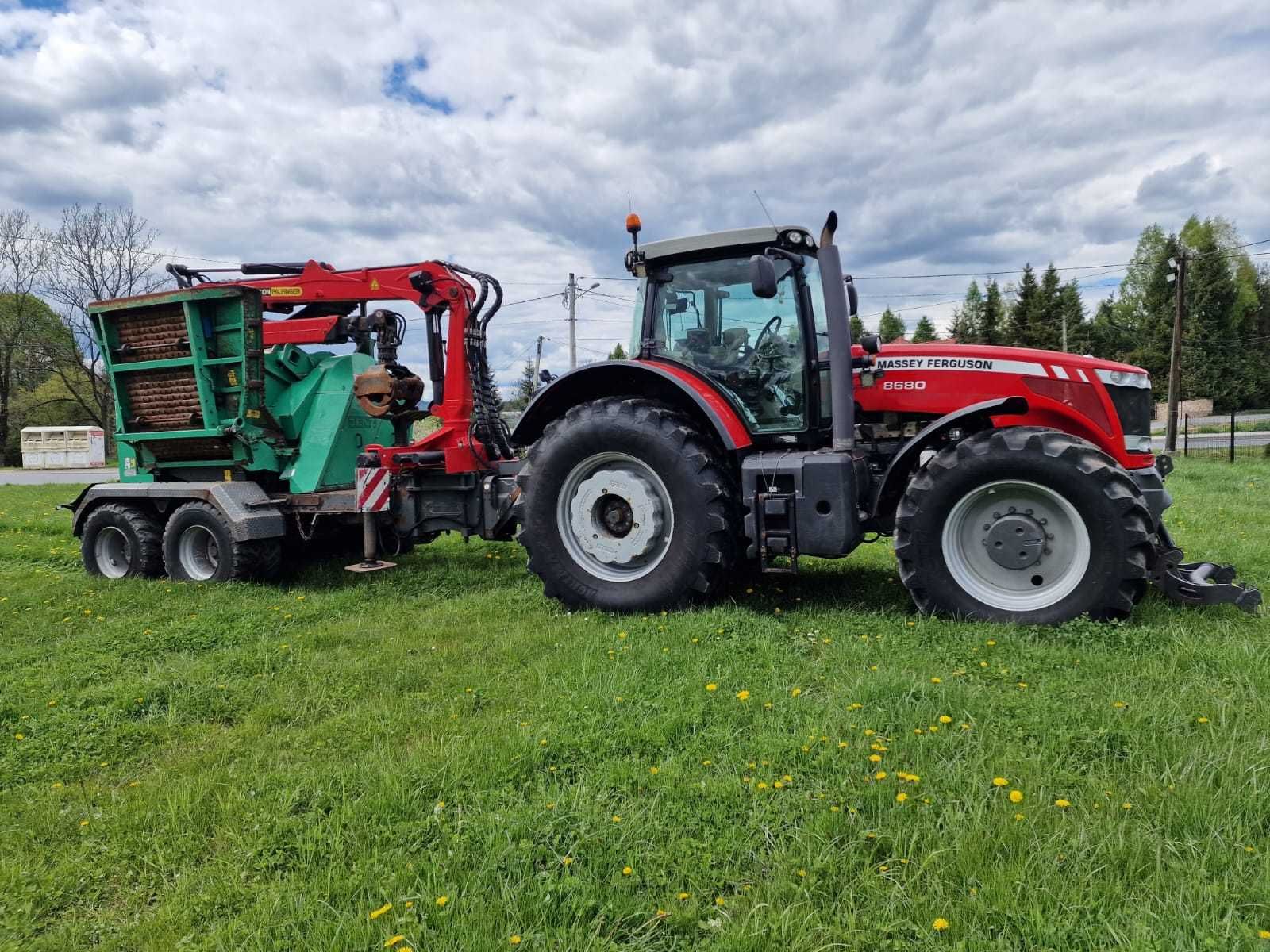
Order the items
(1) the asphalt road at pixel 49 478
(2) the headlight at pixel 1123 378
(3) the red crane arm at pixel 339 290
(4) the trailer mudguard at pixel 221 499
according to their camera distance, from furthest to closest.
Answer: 1. (1) the asphalt road at pixel 49 478
2. (3) the red crane arm at pixel 339 290
3. (4) the trailer mudguard at pixel 221 499
4. (2) the headlight at pixel 1123 378

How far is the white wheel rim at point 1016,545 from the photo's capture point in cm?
429

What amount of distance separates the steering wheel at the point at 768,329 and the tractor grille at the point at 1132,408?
2.01 m

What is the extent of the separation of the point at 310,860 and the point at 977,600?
3.63m

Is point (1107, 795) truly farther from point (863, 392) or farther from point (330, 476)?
point (330, 476)

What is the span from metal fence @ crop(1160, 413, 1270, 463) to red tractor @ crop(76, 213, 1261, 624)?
51.7 feet

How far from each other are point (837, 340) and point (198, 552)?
18.7ft

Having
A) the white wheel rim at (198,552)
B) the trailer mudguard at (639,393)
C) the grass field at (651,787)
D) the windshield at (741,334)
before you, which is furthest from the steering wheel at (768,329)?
the white wheel rim at (198,552)

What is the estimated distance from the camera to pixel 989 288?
4300 cm

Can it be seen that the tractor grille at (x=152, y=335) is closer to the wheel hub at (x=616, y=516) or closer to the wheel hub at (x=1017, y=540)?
the wheel hub at (x=616, y=516)

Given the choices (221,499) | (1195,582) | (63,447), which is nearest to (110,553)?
(221,499)

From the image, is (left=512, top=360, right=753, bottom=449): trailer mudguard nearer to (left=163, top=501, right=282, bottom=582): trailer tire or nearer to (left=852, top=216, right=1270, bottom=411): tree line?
(left=163, top=501, right=282, bottom=582): trailer tire

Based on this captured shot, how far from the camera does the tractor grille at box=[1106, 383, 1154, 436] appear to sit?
15.3ft

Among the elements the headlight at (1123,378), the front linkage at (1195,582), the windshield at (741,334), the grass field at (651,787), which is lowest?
the grass field at (651,787)

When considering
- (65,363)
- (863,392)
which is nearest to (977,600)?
(863,392)
